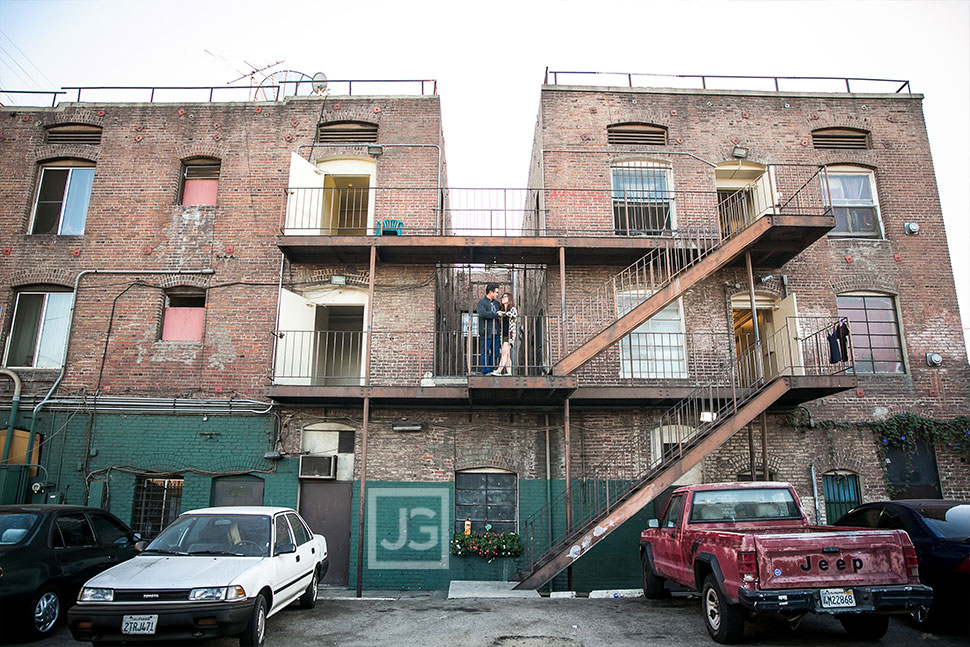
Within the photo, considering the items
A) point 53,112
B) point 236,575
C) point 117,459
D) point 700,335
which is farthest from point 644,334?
point 53,112

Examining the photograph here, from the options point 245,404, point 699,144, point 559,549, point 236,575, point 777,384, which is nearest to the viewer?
point 236,575

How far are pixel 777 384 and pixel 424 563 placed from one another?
7073 millimetres

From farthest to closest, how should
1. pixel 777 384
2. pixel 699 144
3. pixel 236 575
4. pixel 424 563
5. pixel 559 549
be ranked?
pixel 699 144 → pixel 424 563 → pixel 777 384 → pixel 559 549 → pixel 236 575

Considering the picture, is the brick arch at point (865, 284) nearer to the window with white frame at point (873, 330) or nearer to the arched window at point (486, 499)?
the window with white frame at point (873, 330)

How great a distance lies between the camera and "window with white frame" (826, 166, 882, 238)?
45.1 ft

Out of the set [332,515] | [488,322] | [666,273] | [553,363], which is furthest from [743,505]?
[332,515]

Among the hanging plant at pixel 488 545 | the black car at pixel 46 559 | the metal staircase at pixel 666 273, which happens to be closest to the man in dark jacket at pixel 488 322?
the metal staircase at pixel 666 273

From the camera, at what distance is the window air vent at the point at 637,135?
1402 cm

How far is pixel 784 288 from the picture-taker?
43.3 feet

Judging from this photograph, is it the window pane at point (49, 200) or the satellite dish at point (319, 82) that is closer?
the window pane at point (49, 200)

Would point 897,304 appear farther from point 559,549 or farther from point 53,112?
point 53,112

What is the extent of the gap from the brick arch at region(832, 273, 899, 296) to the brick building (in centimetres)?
12

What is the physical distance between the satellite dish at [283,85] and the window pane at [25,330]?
673cm

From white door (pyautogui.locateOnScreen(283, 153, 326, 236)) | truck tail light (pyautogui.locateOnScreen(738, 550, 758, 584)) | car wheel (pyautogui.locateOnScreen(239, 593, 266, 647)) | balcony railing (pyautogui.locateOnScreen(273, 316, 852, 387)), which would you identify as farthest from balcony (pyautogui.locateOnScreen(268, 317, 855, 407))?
truck tail light (pyautogui.locateOnScreen(738, 550, 758, 584))
